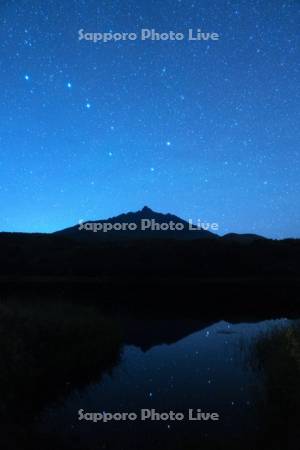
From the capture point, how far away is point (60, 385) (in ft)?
50.2

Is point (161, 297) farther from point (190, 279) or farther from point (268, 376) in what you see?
point (268, 376)

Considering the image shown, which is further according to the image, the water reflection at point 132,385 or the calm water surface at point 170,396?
the calm water surface at point 170,396

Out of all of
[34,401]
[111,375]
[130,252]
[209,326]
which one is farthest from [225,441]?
[130,252]

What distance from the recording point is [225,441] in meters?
10.5

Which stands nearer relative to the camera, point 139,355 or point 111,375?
point 111,375

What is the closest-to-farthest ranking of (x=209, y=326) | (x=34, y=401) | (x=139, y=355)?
(x=34, y=401) < (x=139, y=355) < (x=209, y=326)

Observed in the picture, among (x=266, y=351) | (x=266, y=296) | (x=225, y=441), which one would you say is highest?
(x=266, y=296)

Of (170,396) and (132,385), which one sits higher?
(132,385)

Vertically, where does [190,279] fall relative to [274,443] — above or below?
above

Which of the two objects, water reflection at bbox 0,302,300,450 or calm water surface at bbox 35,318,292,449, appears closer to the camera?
water reflection at bbox 0,302,300,450

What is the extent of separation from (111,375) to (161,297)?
3155 cm

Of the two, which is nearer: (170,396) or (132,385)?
(170,396)

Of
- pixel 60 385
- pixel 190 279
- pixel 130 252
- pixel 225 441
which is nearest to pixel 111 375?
pixel 60 385

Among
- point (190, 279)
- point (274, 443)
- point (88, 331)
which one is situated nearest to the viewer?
point (274, 443)
